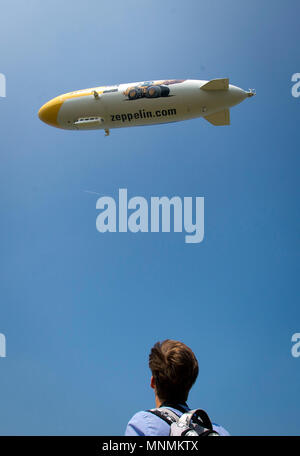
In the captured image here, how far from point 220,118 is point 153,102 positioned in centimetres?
560

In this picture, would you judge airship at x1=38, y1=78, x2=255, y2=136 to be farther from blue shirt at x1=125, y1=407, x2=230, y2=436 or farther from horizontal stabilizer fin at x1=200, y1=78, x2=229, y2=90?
blue shirt at x1=125, y1=407, x2=230, y2=436

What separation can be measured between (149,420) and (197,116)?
2495 centimetres

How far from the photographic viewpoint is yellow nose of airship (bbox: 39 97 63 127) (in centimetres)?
2930

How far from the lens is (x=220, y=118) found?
28641mm

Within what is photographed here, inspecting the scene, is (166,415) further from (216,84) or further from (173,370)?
(216,84)

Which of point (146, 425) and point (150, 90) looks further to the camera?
point (150, 90)

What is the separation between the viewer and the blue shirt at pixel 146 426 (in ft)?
16.0

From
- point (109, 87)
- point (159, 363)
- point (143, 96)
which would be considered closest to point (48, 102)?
point (109, 87)

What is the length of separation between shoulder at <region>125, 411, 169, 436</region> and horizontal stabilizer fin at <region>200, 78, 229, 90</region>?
25091 millimetres

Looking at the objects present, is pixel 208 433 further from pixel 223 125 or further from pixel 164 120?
pixel 223 125

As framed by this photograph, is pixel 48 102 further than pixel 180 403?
Yes

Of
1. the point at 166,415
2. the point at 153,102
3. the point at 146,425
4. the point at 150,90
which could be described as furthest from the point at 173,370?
the point at 150,90
